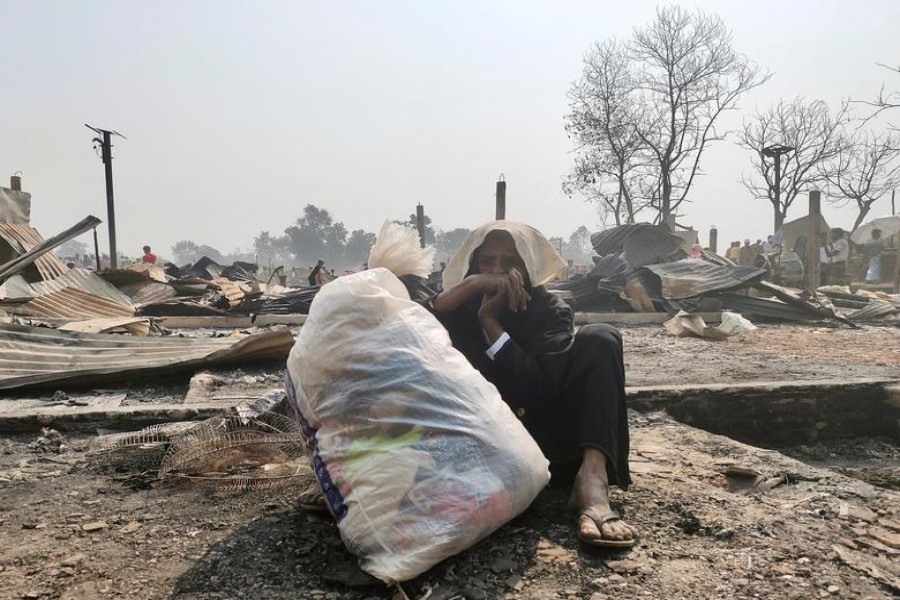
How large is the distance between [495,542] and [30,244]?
9840 mm

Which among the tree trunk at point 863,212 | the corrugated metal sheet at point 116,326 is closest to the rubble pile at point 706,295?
the corrugated metal sheet at point 116,326

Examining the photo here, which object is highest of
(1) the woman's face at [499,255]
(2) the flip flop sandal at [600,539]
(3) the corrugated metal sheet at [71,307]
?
(1) the woman's face at [499,255]

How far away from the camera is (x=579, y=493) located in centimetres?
162

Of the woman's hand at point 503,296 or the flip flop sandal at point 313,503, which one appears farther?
the woman's hand at point 503,296

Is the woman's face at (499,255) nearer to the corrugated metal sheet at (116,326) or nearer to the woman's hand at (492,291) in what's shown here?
the woman's hand at (492,291)

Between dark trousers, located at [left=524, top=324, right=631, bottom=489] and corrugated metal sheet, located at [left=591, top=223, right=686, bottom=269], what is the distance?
9735 millimetres

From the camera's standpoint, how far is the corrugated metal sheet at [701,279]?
8508 millimetres

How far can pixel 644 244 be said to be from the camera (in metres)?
11.4

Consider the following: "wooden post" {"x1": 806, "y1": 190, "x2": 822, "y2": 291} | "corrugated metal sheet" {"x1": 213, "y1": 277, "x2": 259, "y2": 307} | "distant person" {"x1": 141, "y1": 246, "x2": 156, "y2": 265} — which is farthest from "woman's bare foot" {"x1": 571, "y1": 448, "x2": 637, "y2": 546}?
"distant person" {"x1": 141, "y1": 246, "x2": 156, "y2": 265}

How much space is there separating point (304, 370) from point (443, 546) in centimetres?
56

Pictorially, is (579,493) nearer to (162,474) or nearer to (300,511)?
(300,511)

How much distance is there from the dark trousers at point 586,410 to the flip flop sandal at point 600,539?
0.19 meters

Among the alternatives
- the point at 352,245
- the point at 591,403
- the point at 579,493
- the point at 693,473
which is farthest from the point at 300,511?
the point at 352,245

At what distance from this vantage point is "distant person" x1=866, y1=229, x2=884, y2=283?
1702 centimetres
